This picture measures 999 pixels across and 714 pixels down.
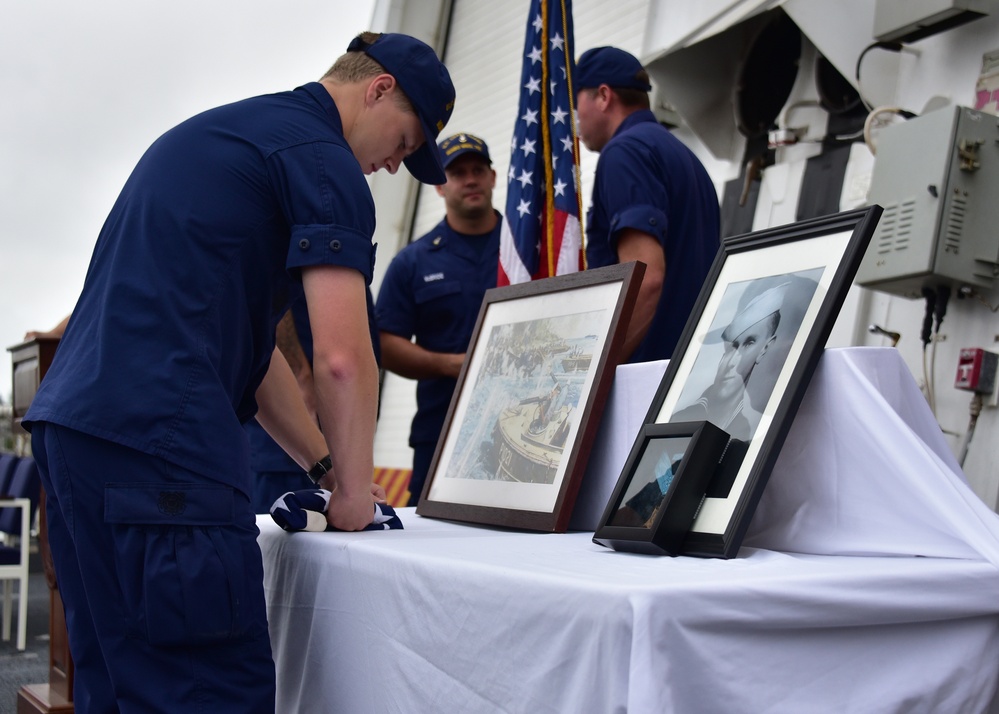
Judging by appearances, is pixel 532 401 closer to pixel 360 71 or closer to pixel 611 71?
pixel 360 71

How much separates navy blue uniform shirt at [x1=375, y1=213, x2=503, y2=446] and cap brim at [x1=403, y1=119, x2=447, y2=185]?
1.54 meters

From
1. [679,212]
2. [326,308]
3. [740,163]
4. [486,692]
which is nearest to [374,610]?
[486,692]

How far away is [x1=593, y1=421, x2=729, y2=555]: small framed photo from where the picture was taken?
1185 millimetres

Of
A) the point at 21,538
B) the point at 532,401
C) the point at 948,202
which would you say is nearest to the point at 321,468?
the point at 532,401

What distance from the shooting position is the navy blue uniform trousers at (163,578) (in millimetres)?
1224

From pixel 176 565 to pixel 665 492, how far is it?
1.99 feet

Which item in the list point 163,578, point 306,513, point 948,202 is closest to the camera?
point 163,578

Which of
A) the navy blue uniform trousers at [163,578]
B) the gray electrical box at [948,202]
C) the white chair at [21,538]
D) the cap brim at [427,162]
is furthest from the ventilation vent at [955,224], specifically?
the white chair at [21,538]

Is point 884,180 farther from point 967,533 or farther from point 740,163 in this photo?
point 967,533

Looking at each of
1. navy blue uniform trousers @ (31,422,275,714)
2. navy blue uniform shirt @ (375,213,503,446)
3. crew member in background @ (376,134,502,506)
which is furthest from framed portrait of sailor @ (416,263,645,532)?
navy blue uniform shirt @ (375,213,503,446)

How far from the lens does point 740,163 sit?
434cm

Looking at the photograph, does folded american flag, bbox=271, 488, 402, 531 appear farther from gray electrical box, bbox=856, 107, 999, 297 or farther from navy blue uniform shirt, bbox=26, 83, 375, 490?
gray electrical box, bbox=856, 107, 999, 297

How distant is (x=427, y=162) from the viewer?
5.68 ft

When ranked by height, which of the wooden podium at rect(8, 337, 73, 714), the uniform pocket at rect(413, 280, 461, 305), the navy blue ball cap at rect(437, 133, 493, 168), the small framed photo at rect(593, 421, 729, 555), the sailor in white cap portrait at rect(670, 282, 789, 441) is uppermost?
the navy blue ball cap at rect(437, 133, 493, 168)
